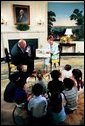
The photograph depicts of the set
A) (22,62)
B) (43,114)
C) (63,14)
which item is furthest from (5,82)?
(63,14)

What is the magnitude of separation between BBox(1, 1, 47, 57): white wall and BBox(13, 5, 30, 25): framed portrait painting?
0.13 metres

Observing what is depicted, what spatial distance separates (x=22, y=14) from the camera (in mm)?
8312

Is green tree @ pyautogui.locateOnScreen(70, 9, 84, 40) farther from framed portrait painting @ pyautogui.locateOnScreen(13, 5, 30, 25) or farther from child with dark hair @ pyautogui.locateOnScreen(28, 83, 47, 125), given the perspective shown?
child with dark hair @ pyautogui.locateOnScreen(28, 83, 47, 125)

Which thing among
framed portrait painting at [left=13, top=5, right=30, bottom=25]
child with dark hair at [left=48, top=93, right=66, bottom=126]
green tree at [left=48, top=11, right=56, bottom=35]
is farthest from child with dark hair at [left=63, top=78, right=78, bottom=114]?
green tree at [left=48, top=11, right=56, bottom=35]

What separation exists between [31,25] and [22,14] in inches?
22.6

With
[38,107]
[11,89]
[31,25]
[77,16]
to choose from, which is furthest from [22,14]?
[38,107]

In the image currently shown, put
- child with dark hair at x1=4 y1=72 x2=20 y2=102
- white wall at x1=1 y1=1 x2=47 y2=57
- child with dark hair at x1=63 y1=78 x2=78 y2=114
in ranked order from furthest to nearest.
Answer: white wall at x1=1 y1=1 x2=47 y2=57 → child with dark hair at x1=4 y1=72 x2=20 y2=102 → child with dark hair at x1=63 y1=78 x2=78 y2=114

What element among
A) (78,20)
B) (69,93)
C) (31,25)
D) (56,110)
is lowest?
(56,110)

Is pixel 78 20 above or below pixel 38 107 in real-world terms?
above

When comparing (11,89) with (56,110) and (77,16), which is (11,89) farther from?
(77,16)

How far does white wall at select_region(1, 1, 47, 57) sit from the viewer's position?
26.1 feet

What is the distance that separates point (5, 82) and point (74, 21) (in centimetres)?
497

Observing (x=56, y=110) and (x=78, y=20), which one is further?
(x=78, y=20)

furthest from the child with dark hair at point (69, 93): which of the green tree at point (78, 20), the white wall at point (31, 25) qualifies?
the green tree at point (78, 20)
